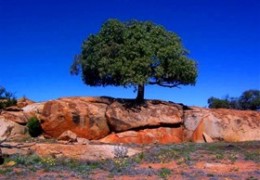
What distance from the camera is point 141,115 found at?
102 ft

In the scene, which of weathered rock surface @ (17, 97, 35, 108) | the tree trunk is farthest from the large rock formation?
weathered rock surface @ (17, 97, 35, 108)

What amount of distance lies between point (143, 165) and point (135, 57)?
541 inches

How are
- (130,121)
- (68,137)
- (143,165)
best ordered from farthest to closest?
(130,121), (68,137), (143,165)

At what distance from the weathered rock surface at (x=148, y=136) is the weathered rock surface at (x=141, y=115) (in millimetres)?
468

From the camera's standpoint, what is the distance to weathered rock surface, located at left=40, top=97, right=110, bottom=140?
2978 cm

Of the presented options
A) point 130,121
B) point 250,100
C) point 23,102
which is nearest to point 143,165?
point 130,121

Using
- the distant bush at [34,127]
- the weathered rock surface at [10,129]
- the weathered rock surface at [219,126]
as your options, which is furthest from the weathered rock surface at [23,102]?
the weathered rock surface at [219,126]

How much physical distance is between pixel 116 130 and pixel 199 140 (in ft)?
19.7

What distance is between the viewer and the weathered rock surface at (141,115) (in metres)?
30.4

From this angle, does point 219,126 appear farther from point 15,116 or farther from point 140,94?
point 15,116

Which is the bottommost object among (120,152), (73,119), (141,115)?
(120,152)

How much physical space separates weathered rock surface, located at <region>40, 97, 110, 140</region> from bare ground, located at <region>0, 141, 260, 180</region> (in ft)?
25.9

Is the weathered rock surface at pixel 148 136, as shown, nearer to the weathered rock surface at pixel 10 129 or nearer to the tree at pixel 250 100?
the weathered rock surface at pixel 10 129

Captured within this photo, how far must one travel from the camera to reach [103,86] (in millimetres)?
33688
